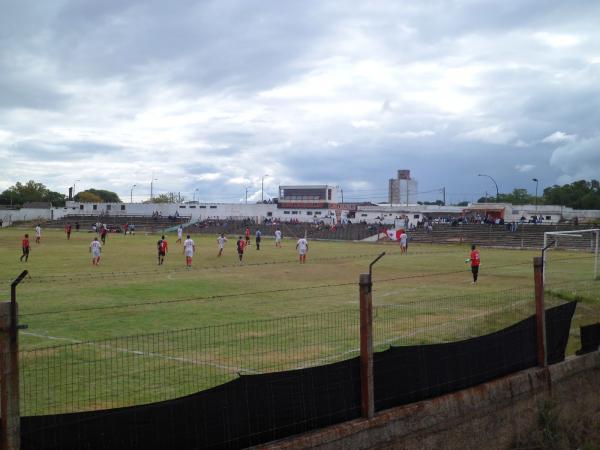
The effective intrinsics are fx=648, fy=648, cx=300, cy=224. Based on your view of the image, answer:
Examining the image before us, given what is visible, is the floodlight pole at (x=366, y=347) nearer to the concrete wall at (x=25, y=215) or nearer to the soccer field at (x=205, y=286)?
the soccer field at (x=205, y=286)

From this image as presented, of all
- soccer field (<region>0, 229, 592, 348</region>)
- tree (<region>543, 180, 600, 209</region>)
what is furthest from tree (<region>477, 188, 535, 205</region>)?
soccer field (<region>0, 229, 592, 348</region>)

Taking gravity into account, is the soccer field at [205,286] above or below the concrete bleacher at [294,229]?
below

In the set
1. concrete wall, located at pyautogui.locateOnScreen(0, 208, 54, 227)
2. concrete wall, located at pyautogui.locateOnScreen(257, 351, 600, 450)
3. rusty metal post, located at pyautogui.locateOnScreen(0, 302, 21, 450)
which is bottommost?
concrete wall, located at pyautogui.locateOnScreen(257, 351, 600, 450)

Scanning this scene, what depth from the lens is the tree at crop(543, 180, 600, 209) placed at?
389ft

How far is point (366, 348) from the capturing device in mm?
7230

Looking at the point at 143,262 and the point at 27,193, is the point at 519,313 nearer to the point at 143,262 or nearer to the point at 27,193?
the point at 143,262

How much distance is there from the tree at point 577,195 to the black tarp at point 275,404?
119 meters

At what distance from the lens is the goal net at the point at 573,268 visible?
2024 centimetres

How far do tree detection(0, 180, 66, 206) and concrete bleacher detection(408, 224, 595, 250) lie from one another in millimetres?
108390

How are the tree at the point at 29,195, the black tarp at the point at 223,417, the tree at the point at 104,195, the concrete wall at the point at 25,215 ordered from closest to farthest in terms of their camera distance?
the black tarp at the point at 223,417 → the concrete wall at the point at 25,215 → the tree at the point at 29,195 → the tree at the point at 104,195

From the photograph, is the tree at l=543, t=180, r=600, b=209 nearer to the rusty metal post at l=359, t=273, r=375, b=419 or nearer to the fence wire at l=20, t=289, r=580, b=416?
the fence wire at l=20, t=289, r=580, b=416

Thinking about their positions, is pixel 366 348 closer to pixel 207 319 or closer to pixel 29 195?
pixel 207 319

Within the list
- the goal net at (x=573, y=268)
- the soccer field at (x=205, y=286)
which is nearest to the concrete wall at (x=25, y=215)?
the soccer field at (x=205, y=286)

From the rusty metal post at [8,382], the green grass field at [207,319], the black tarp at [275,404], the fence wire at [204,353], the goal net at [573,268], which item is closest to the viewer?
the rusty metal post at [8,382]
